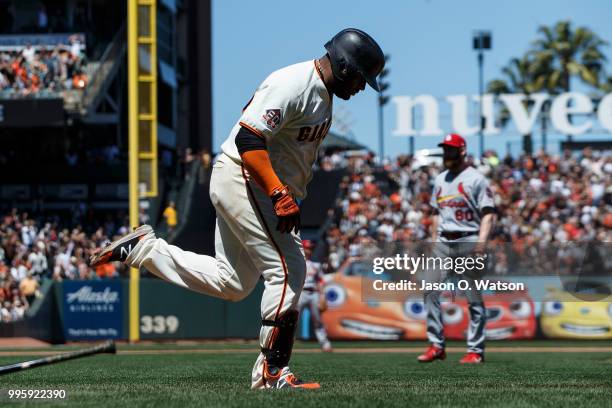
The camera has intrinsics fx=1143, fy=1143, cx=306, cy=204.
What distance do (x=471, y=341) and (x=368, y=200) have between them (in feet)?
60.2

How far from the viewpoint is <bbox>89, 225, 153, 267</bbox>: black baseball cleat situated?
692cm

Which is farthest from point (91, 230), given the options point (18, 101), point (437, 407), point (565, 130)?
point (437, 407)

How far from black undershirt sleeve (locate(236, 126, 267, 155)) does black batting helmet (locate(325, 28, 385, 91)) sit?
2.00 ft

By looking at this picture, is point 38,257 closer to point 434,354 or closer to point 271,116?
point 434,354

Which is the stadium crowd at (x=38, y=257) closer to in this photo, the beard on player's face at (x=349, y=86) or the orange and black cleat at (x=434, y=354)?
the orange and black cleat at (x=434, y=354)

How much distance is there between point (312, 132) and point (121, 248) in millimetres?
1384

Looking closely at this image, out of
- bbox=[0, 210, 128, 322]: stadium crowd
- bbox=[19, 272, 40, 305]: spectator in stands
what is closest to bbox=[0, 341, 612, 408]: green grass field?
bbox=[19, 272, 40, 305]: spectator in stands

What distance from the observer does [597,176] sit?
28.5 metres

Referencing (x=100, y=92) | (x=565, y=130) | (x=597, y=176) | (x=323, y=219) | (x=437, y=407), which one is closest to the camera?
(x=437, y=407)

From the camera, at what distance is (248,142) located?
6320mm

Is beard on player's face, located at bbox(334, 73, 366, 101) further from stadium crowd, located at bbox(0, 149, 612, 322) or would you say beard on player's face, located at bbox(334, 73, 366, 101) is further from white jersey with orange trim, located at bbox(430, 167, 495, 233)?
stadium crowd, located at bbox(0, 149, 612, 322)

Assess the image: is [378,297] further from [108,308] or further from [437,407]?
[108,308]

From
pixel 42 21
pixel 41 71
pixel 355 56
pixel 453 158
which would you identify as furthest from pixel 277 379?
pixel 42 21

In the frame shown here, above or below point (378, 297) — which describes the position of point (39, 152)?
above
